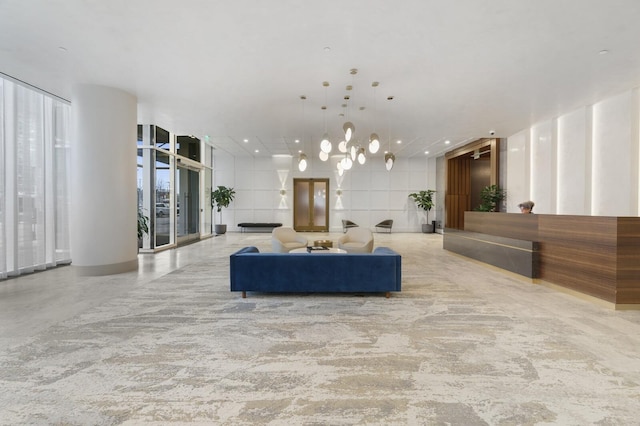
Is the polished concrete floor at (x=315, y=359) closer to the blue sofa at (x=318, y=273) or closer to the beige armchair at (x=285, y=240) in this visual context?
the blue sofa at (x=318, y=273)

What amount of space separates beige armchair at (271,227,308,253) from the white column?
117 inches

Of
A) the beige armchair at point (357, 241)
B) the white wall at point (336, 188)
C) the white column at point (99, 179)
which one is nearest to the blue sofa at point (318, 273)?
the beige armchair at point (357, 241)

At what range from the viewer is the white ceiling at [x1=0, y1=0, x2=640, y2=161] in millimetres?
3656

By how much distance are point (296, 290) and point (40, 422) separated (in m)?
2.91

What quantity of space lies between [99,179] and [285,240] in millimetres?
3895

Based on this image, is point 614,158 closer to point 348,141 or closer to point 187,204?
point 348,141

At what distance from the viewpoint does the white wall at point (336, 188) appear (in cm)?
1509

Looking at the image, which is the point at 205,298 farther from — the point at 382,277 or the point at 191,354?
the point at 382,277

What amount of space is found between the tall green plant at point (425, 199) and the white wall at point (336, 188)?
379 mm

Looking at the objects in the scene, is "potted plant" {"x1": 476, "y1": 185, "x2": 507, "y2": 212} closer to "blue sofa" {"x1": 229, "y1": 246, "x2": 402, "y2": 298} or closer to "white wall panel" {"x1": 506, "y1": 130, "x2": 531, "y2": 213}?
"white wall panel" {"x1": 506, "y1": 130, "x2": 531, "y2": 213}

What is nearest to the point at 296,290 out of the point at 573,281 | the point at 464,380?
the point at 464,380

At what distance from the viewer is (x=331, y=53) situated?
4.66 meters

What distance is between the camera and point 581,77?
558 centimetres

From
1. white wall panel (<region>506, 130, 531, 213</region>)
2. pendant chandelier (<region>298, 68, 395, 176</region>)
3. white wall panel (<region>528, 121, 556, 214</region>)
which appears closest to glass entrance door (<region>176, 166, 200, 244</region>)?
pendant chandelier (<region>298, 68, 395, 176</region>)
